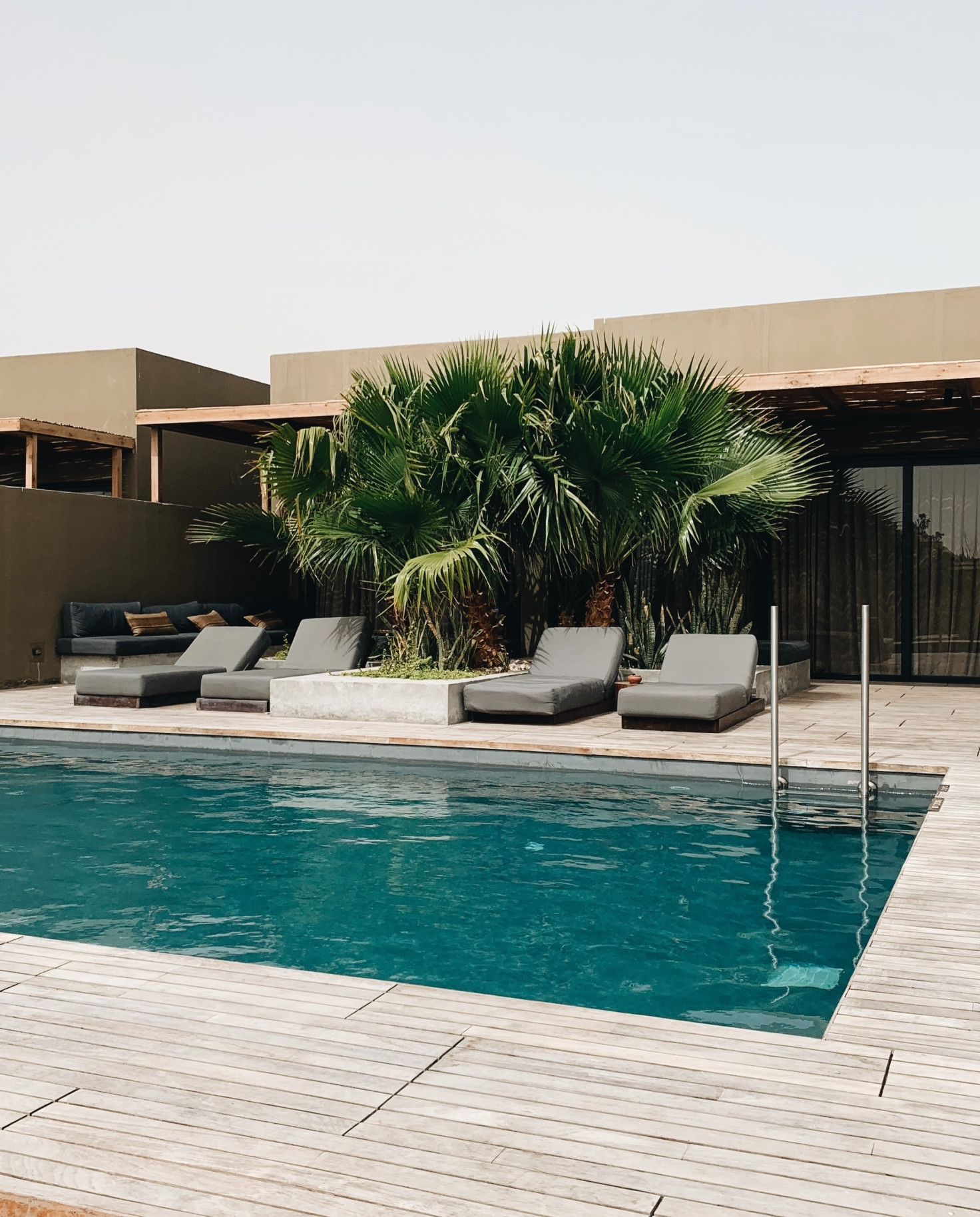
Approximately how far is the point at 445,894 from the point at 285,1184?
3125 millimetres

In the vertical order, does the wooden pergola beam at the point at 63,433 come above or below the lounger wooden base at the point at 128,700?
above

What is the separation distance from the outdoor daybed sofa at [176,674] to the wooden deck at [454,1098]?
23.2ft

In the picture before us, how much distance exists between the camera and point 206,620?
14.9 meters

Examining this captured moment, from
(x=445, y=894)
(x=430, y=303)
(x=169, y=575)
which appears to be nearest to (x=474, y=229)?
(x=430, y=303)

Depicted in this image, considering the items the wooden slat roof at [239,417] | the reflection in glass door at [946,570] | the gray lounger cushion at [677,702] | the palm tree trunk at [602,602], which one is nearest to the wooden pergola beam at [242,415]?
the wooden slat roof at [239,417]

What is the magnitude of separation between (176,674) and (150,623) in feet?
11.4

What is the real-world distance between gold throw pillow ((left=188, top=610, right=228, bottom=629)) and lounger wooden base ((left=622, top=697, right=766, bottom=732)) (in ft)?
23.7

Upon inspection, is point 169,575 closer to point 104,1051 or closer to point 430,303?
point 104,1051

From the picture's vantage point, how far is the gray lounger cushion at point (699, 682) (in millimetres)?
8836

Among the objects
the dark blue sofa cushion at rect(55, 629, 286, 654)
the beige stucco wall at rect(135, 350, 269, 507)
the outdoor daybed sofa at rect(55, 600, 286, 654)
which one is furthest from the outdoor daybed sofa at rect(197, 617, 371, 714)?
the beige stucco wall at rect(135, 350, 269, 507)

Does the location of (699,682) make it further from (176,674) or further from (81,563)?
(81,563)

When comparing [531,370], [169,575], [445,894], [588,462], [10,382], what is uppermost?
[10,382]

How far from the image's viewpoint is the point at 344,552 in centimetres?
1116

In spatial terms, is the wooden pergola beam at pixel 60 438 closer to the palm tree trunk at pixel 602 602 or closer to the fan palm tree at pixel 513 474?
the fan palm tree at pixel 513 474
